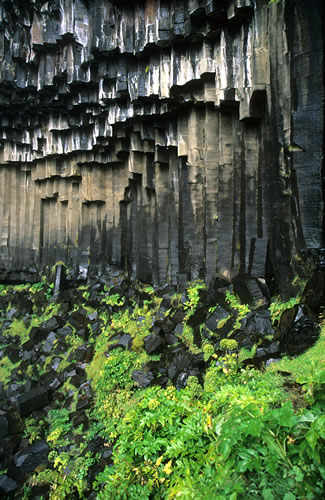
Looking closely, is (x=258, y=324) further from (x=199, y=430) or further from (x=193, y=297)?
(x=199, y=430)

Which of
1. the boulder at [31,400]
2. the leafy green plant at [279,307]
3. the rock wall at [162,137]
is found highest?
the rock wall at [162,137]

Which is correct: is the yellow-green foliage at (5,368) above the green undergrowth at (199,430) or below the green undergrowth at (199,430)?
below

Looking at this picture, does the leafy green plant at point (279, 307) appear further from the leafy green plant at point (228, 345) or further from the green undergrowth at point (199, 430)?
the leafy green plant at point (228, 345)

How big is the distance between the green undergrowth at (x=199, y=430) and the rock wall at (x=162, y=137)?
1.32 m

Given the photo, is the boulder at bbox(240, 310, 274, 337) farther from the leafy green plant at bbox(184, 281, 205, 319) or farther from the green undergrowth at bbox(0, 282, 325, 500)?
the leafy green plant at bbox(184, 281, 205, 319)

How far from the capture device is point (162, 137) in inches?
350

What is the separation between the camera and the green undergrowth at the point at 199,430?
202cm

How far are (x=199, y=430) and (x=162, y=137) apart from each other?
7384 millimetres

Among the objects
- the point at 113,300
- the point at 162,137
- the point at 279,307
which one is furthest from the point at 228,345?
the point at 162,137

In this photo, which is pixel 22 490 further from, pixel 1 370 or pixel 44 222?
pixel 44 222

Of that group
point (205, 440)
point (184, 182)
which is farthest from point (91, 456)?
point (184, 182)

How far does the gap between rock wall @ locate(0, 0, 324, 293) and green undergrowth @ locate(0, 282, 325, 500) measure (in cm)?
132

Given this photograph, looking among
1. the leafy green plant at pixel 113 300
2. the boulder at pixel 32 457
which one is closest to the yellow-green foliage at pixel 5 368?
the boulder at pixel 32 457

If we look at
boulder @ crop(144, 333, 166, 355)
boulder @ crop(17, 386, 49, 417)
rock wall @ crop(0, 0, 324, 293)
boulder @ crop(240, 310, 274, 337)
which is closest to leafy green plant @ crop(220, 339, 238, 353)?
boulder @ crop(240, 310, 274, 337)
